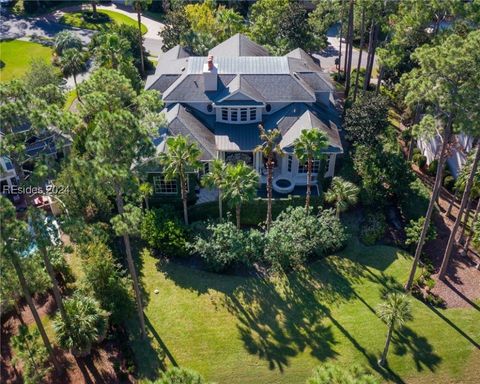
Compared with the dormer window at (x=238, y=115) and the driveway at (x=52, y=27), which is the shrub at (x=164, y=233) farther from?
the driveway at (x=52, y=27)

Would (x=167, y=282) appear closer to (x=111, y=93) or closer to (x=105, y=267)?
(x=105, y=267)

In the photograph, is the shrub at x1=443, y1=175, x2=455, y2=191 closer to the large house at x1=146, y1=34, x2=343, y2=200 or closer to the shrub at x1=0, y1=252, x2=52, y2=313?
the large house at x1=146, y1=34, x2=343, y2=200

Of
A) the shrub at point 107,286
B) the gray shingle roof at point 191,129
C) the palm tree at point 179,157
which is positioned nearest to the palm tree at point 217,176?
the palm tree at point 179,157

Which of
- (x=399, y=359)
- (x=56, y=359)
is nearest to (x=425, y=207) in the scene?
(x=399, y=359)

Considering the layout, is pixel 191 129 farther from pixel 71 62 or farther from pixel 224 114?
pixel 71 62

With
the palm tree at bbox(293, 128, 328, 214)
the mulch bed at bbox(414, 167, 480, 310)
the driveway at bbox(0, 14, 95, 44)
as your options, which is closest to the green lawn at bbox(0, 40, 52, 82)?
the driveway at bbox(0, 14, 95, 44)
